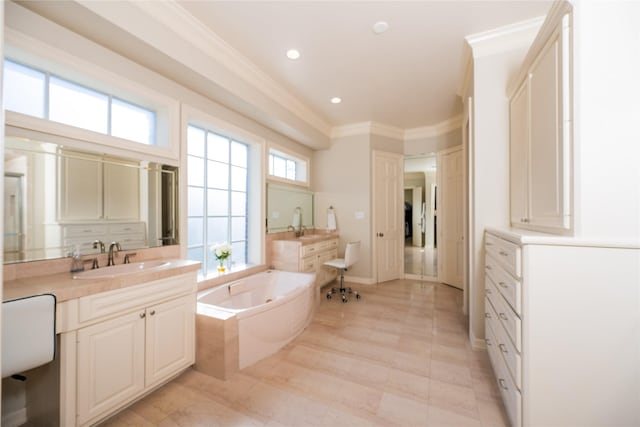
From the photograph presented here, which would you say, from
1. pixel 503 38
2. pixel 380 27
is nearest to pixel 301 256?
pixel 380 27

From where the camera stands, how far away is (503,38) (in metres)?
2.18

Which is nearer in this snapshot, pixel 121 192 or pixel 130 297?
pixel 130 297

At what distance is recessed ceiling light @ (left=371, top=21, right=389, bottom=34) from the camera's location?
208cm

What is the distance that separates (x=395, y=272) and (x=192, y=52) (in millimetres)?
4374

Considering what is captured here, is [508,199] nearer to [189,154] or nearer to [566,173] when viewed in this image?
[566,173]

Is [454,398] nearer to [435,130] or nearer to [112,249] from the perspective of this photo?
[112,249]

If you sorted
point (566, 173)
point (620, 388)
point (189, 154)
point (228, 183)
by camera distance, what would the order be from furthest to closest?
point (228, 183)
point (189, 154)
point (566, 173)
point (620, 388)

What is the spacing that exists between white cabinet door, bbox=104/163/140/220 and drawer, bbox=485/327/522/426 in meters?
2.85

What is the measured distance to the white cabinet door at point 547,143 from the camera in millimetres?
1357

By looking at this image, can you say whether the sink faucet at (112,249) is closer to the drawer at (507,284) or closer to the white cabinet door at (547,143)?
the drawer at (507,284)

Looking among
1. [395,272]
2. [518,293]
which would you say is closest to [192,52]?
[518,293]

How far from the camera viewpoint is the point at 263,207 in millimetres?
3502

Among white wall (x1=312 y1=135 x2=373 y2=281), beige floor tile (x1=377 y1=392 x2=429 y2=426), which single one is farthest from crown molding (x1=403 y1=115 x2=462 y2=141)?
beige floor tile (x1=377 y1=392 x2=429 y2=426)

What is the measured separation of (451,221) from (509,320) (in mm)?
3109
